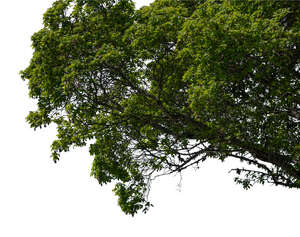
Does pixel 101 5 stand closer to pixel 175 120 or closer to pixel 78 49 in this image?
pixel 78 49

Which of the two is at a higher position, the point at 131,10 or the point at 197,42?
the point at 131,10

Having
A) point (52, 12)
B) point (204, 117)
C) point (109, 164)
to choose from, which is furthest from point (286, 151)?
point (52, 12)

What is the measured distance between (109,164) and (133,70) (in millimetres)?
4149

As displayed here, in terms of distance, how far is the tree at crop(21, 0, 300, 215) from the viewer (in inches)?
425

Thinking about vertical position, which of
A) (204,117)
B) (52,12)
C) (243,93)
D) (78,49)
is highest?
(52,12)

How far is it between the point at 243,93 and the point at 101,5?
16.5 feet

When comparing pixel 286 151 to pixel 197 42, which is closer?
pixel 197 42

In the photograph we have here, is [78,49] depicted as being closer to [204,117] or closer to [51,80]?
[51,80]

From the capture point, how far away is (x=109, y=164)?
50.2 feet

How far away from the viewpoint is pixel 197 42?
1081 cm

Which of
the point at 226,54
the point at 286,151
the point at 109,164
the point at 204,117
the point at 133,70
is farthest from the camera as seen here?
the point at 109,164

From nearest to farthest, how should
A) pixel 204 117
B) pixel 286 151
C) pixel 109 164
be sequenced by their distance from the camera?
pixel 204 117, pixel 286 151, pixel 109 164

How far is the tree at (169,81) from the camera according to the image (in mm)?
10797

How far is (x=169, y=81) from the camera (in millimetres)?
13555
